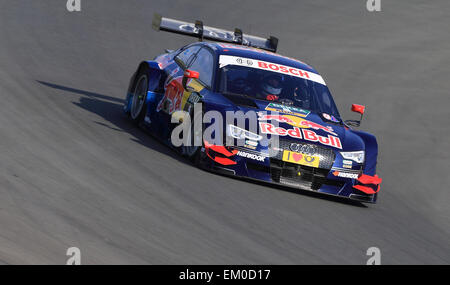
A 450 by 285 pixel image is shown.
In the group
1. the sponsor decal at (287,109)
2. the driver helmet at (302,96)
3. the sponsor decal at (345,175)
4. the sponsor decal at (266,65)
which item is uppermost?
the sponsor decal at (266,65)

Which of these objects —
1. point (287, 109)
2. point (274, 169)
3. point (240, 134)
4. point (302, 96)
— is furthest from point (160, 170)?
point (302, 96)

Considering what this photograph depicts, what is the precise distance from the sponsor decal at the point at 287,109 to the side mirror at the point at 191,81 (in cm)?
90

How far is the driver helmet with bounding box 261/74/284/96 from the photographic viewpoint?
995 centimetres

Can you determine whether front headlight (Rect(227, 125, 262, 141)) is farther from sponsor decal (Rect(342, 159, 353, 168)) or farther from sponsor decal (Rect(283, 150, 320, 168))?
sponsor decal (Rect(342, 159, 353, 168))

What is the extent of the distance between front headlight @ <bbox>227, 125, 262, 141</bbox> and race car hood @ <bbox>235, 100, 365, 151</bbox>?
117 mm

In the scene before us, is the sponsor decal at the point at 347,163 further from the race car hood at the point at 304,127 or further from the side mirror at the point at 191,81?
the side mirror at the point at 191,81

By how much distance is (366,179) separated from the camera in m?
9.18

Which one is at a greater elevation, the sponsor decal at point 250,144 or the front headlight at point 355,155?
the sponsor decal at point 250,144

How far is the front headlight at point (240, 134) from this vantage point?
8821 mm

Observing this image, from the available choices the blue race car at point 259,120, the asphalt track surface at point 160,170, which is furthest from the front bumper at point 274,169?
the asphalt track surface at point 160,170

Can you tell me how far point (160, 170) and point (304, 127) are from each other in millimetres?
1643

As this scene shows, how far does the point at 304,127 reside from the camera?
9164 millimetres
